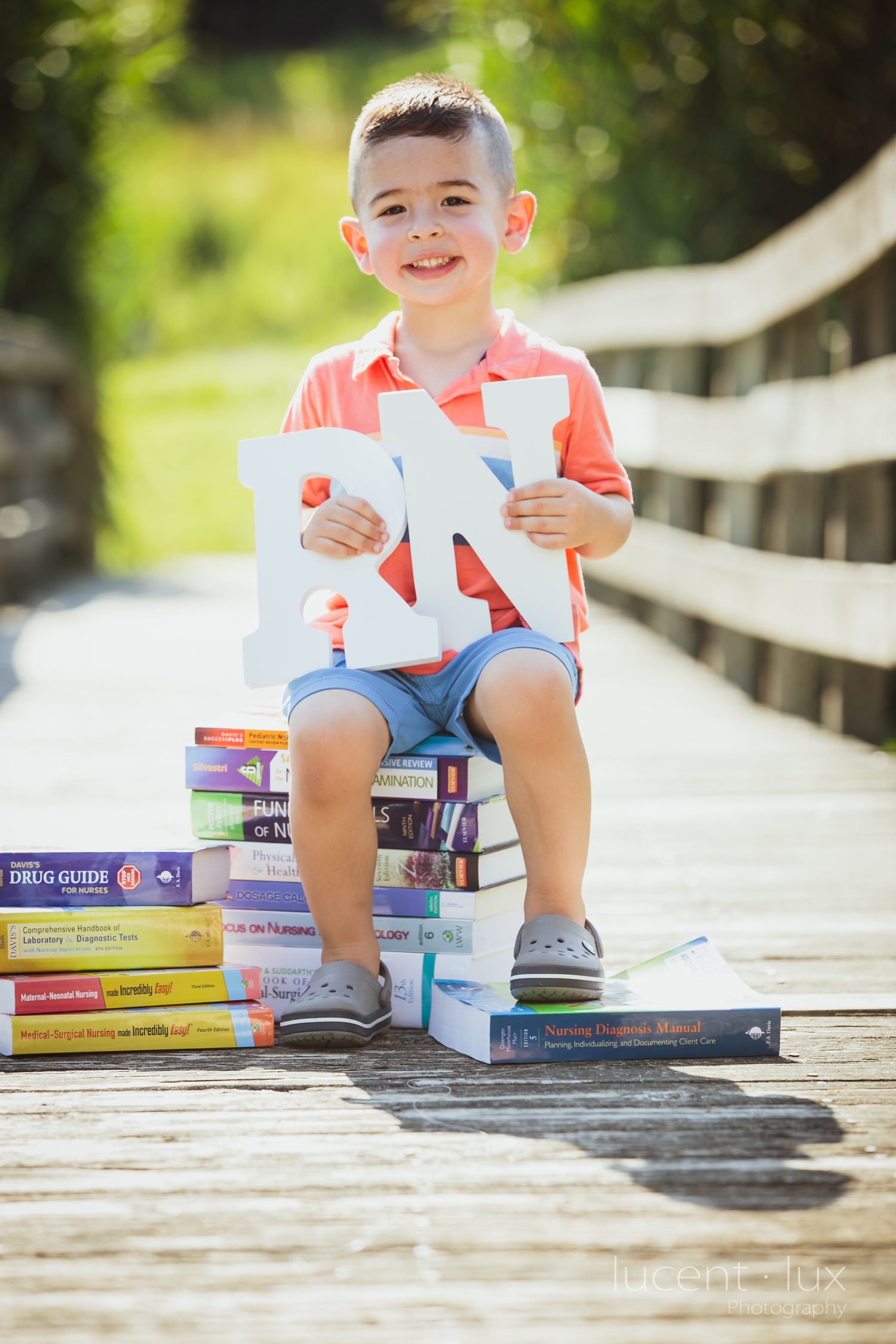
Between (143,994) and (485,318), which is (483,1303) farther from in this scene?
(485,318)

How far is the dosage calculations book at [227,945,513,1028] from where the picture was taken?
5.46ft

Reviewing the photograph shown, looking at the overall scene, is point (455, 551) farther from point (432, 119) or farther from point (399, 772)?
point (432, 119)

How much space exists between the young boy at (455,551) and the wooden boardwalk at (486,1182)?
0.15 metres

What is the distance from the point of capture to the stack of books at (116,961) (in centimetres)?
156

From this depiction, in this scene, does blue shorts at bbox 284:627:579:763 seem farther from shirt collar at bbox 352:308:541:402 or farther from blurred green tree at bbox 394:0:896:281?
blurred green tree at bbox 394:0:896:281

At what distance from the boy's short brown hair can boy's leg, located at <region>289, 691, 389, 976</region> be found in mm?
652

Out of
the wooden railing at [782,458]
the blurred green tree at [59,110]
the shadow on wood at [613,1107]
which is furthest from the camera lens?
the blurred green tree at [59,110]

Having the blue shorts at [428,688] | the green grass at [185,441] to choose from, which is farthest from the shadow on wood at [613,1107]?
the green grass at [185,441]

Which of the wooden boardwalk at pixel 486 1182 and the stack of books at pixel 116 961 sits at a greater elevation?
the stack of books at pixel 116 961

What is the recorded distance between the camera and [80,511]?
21.7ft

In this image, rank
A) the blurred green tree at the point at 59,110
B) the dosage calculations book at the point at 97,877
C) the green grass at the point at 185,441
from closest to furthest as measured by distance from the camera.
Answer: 1. the dosage calculations book at the point at 97,877
2. the blurred green tree at the point at 59,110
3. the green grass at the point at 185,441

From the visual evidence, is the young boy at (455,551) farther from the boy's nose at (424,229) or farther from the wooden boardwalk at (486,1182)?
the wooden boardwalk at (486,1182)

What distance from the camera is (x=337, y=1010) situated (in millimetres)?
1555

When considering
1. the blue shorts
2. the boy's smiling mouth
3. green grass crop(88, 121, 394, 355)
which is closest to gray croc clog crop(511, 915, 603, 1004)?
the blue shorts
